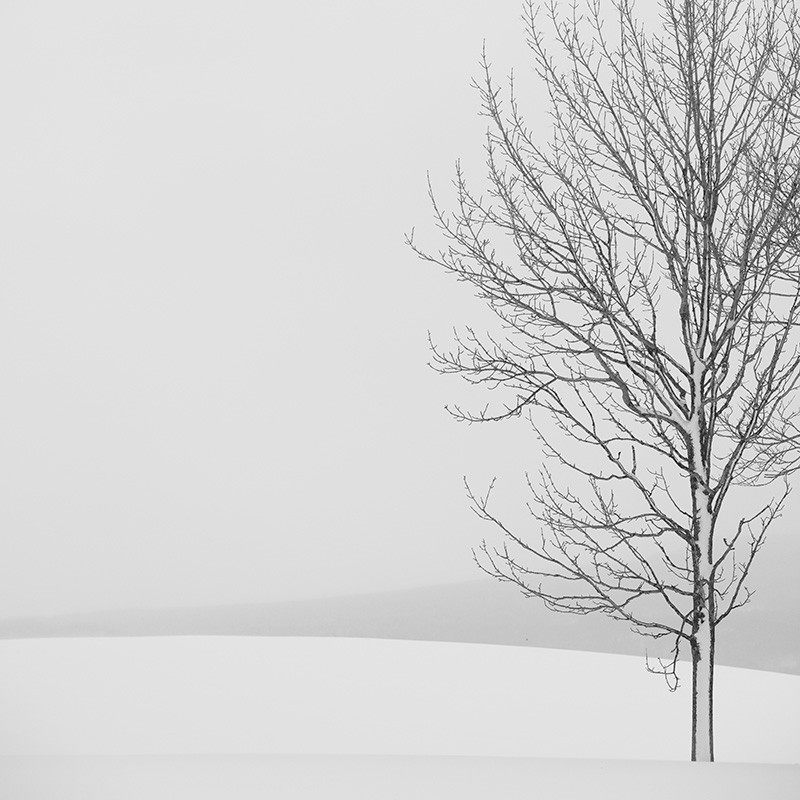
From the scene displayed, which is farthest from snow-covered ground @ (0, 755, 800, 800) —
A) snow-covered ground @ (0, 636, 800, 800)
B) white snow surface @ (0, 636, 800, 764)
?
white snow surface @ (0, 636, 800, 764)

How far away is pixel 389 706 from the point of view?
25.5 feet

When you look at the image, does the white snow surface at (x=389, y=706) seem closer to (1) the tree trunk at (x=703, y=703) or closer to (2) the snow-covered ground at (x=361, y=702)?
(2) the snow-covered ground at (x=361, y=702)

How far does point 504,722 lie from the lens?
7.45 metres

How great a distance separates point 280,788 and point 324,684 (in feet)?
14.7

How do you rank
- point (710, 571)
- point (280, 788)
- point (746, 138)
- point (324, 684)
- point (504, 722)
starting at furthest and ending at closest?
point (324, 684)
point (504, 722)
point (746, 138)
point (710, 571)
point (280, 788)

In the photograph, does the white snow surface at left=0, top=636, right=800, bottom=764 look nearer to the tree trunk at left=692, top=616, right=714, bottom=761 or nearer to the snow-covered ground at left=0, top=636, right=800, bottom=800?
the snow-covered ground at left=0, top=636, right=800, bottom=800

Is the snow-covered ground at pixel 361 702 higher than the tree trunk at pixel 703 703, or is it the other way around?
the tree trunk at pixel 703 703

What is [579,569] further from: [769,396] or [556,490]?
[769,396]

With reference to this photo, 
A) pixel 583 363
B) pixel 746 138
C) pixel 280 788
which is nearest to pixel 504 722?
pixel 583 363

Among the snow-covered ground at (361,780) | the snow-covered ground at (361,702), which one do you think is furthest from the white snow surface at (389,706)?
the snow-covered ground at (361,780)

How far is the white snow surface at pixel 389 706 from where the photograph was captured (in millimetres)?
7312

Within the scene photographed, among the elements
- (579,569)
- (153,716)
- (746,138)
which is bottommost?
(153,716)

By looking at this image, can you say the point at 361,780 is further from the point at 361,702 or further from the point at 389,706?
the point at 361,702

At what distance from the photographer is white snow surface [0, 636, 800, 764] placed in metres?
7.31
